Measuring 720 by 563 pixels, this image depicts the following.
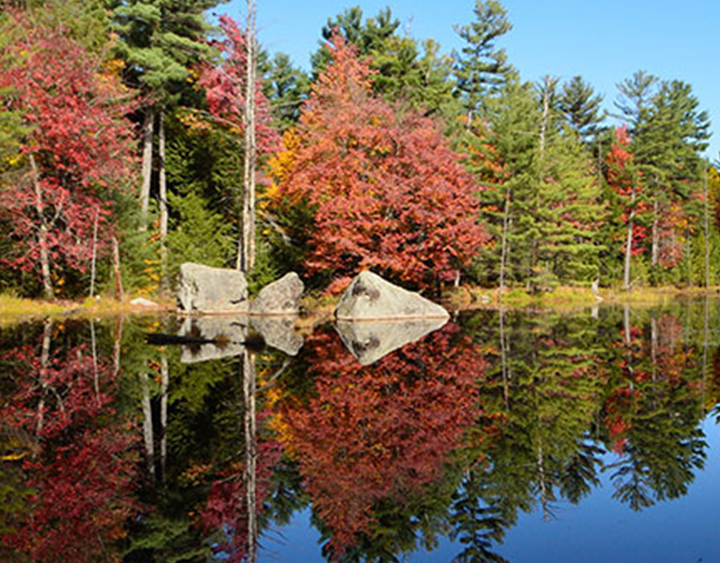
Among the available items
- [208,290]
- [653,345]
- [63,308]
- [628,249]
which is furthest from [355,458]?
[628,249]

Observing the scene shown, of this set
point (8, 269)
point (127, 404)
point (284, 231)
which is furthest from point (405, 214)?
point (127, 404)

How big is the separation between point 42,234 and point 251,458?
14529 mm

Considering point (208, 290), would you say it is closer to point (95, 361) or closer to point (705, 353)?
point (95, 361)

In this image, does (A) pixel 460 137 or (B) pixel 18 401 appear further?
(A) pixel 460 137

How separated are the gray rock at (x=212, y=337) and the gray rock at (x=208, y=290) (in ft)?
2.57

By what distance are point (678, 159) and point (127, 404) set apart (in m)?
43.4

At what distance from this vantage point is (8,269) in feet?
57.0

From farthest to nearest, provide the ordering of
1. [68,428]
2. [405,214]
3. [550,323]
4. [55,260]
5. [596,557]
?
[405,214], [55,260], [550,323], [68,428], [596,557]

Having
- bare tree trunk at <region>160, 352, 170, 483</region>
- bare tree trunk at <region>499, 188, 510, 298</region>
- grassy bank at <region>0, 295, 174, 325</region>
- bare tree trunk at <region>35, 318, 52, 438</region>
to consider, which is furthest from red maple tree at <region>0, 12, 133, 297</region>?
bare tree trunk at <region>499, 188, 510, 298</region>

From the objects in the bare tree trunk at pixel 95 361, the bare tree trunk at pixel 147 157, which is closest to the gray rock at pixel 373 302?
the bare tree trunk at pixel 95 361

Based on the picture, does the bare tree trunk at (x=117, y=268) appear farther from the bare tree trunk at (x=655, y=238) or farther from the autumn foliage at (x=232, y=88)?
the bare tree trunk at (x=655, y=238)

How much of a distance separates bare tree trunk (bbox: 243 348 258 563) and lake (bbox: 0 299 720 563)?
0.08 ft

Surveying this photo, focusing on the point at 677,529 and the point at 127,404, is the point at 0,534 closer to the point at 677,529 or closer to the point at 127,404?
the point at 127,404

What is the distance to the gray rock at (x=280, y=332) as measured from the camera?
10987 millimetres
